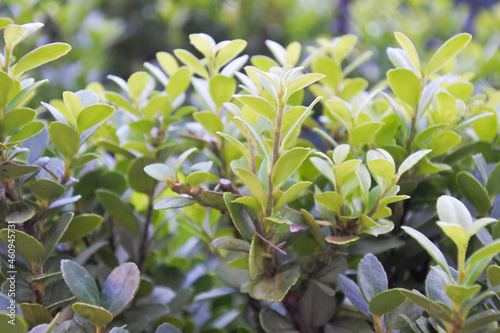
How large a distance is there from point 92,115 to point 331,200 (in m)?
0.35

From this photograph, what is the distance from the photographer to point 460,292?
0.52m

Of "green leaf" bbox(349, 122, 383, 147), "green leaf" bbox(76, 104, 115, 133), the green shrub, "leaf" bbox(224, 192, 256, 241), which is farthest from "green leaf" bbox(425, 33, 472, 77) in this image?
"green leaf" bbox(76, 104, 115, 133)

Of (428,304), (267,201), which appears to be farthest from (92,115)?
(428,304)

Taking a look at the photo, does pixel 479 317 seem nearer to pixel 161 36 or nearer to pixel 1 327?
pixel 1 327

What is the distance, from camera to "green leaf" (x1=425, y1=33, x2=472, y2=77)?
66cm

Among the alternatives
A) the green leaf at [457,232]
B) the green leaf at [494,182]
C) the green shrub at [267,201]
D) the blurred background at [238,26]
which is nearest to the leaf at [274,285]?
the green shrub at [267,201]

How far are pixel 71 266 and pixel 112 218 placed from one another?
0.95 ft

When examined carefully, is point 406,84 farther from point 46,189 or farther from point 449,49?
point 46,189

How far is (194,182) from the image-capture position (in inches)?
26.3

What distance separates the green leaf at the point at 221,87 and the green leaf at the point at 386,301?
14.9 inches

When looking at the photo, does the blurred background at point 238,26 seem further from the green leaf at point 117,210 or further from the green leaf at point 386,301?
the green leaf at point 386,301

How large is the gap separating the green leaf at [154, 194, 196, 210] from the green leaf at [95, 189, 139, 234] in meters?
0.17

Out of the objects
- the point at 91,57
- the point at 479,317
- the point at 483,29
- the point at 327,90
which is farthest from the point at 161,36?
the point at 479,317

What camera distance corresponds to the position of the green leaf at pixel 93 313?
22.7 inches
